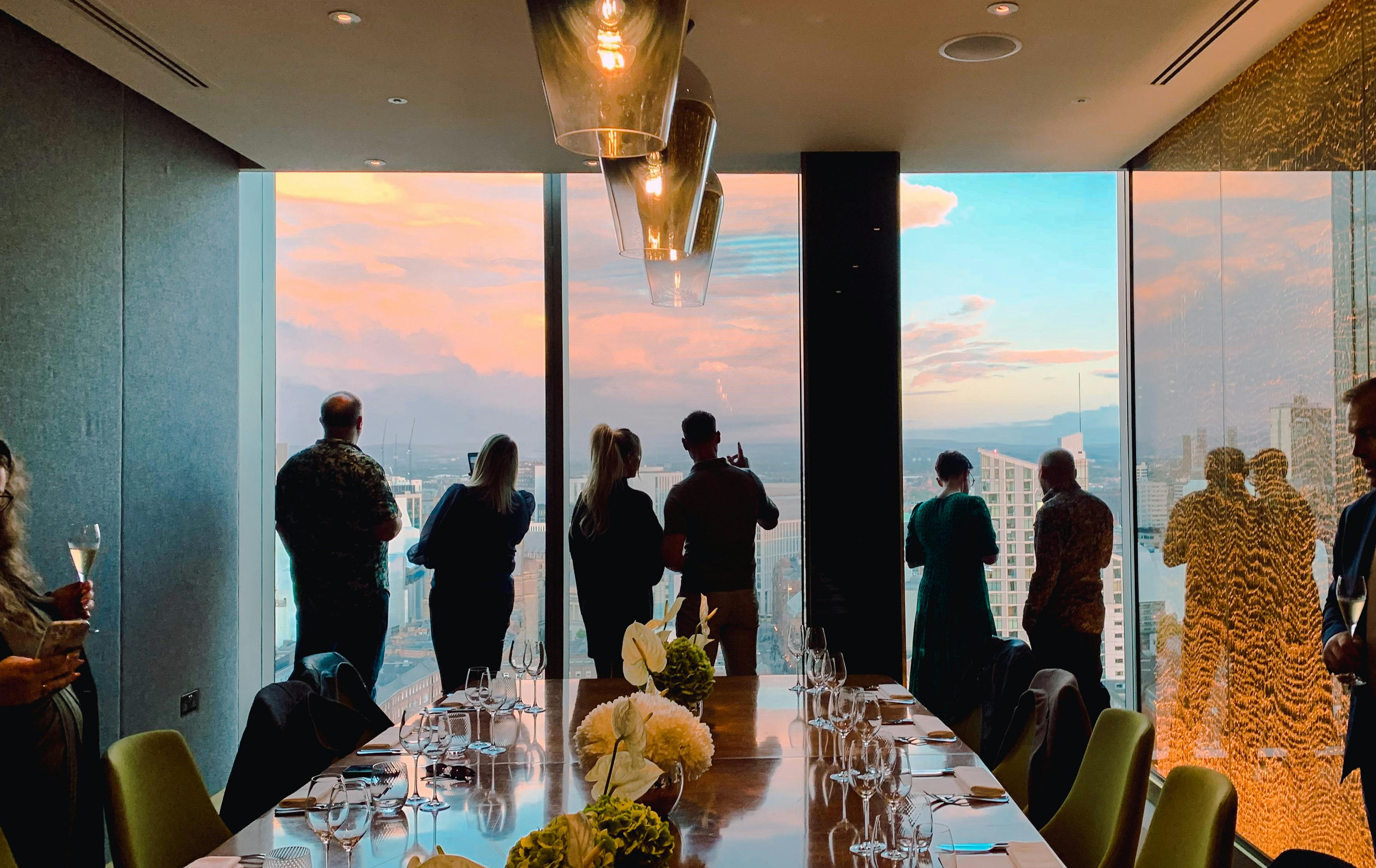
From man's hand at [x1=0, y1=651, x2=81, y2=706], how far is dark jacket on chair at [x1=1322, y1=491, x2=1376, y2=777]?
380cm

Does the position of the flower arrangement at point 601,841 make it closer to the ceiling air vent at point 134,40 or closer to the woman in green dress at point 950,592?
the ceiling air vent at point 134,40

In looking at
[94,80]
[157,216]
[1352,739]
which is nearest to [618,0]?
[1352,739]

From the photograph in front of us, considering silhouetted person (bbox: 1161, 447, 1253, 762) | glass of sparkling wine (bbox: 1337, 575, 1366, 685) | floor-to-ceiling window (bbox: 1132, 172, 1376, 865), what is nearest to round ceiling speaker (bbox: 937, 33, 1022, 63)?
floor-to-ceiling window (bbox: 1132, 172, 1376, 865)

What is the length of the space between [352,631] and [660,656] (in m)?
3.62

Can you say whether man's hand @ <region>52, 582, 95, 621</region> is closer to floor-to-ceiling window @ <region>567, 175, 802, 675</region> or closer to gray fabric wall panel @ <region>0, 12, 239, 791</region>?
gray fabric wall panel @ <region>0, 12, 239, 791</region>

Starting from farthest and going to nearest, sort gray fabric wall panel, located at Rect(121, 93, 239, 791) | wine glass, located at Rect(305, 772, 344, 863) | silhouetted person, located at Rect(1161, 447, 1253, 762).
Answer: gray fabric wall panel, located at Rect(121, 93, 239, 791) < silhouetted person, located at Rect(1161, 447, 1253, 762) < wine glass, located at Rect(305, 772, 344, 863)

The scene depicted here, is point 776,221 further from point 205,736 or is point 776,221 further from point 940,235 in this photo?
point 205,736

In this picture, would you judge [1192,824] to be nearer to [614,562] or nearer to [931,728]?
[931,728]

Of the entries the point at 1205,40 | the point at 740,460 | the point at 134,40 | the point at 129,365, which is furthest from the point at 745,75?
the point at 129,365

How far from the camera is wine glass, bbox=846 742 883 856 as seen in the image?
2064mm

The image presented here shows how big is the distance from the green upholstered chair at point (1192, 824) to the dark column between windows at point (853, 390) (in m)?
3.00

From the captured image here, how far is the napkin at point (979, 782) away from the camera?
242cm

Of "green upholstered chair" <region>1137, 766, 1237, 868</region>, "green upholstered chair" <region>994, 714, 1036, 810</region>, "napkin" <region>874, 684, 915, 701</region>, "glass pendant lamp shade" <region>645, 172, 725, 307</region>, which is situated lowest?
"green upholstered chair" <region>994, 714, 1036, 810</region>

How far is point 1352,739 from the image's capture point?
2857 millimetres
